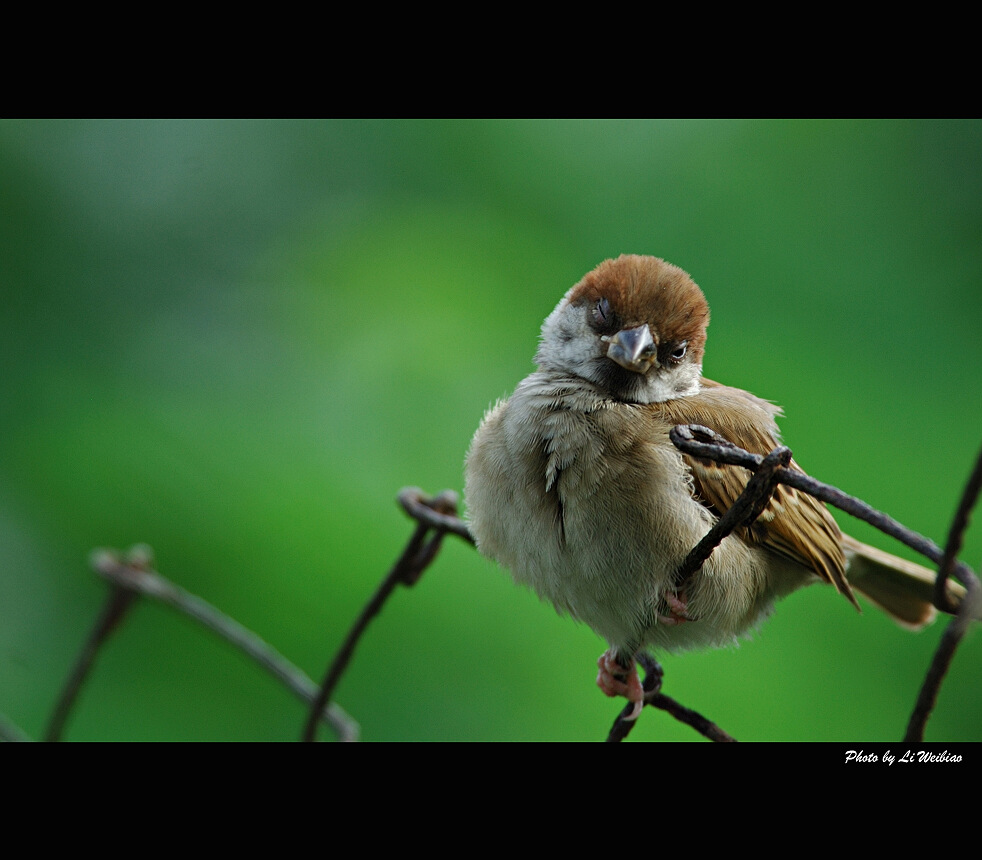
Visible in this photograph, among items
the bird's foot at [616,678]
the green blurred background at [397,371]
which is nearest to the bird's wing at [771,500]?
the bird's foot at [616,678]

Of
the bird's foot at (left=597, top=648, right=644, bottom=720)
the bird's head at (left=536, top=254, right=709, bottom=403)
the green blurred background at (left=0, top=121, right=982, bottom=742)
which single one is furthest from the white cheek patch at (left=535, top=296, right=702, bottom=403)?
the bird's foot at (left=597, top=648, right=644, bottom=720)

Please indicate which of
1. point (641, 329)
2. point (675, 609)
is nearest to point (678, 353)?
point (641, 329)

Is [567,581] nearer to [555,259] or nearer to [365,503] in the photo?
[365,503]

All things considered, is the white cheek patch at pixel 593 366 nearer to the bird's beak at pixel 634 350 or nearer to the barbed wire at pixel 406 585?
the bird's beak at pixel 634 350

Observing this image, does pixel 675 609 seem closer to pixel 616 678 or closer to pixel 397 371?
pixel 616 678

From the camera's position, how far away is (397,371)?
3.04 m

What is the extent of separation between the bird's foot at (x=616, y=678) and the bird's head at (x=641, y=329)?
557 mm

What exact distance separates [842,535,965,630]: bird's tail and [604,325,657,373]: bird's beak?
2.56 feet

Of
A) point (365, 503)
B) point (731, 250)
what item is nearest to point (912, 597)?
point (731, 250)

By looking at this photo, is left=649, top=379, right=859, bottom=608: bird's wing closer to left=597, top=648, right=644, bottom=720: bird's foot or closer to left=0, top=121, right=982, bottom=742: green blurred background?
left=597, top=648, right=644, bottom=720: bird's foot

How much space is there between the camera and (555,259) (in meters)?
3.15

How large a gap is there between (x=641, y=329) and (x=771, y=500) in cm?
45

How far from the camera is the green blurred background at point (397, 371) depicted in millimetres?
2498

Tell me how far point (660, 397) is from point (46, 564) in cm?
186
